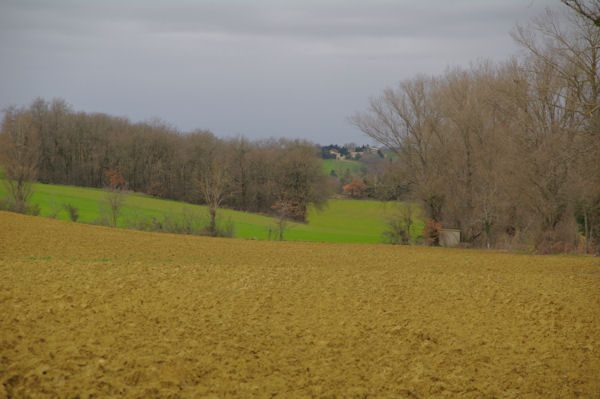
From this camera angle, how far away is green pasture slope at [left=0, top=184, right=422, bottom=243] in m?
35.5

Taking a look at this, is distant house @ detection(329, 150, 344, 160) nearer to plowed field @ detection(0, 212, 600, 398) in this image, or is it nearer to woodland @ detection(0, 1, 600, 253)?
woodland @ detection(0, 1, 600, 253)

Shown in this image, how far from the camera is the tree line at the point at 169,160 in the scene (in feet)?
165

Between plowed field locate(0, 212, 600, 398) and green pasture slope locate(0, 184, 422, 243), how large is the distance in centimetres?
1985

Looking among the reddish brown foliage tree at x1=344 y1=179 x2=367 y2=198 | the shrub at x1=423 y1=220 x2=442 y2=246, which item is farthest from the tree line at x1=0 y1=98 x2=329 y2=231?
the shrub at x1=423 y1=220 x2=442 y2=246

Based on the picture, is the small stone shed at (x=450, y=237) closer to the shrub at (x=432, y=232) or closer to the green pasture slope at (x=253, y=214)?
the shrub at (x=432, y=232)

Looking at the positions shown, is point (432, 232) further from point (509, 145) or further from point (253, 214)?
point (253, 214)

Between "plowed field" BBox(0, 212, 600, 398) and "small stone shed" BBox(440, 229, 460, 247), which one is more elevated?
"small stone shed" BBox(440, 229, 460, 247)

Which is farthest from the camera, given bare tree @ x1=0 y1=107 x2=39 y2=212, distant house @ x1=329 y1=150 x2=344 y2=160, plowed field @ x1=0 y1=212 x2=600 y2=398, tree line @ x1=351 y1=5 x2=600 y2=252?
distant house @ x1=329 y1=150 x2=344 y2=160

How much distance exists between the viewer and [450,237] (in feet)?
92.2

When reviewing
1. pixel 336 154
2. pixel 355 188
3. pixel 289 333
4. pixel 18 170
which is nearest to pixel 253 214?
pixel 355 188

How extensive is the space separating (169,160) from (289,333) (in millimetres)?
51025

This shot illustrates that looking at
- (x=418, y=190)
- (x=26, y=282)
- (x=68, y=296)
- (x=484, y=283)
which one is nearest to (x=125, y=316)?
(x=68, y=296)

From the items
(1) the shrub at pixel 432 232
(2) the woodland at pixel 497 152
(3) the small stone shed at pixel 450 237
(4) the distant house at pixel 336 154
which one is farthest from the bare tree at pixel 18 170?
(4) the distant house at pixel 336 154

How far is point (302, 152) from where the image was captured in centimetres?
5156
